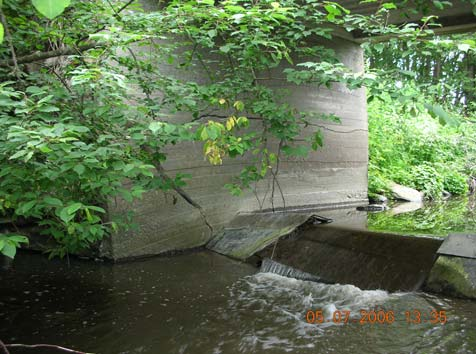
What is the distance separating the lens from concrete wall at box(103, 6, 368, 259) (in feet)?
21.0

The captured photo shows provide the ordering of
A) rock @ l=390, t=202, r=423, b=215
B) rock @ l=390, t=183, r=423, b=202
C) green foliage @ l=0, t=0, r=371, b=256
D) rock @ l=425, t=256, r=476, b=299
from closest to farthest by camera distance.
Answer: green foliage @ l=0, t=0, r=371, b=256 < rock @ l=425, t=256, r=476, b=299 < rock @ l=390, t=202, r=423, b=215 < rock @ l=390, t=183, r=423, b=202

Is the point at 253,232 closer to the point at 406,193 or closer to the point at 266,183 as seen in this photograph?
the point at 266,183

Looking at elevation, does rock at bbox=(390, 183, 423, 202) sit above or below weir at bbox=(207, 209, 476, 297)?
below

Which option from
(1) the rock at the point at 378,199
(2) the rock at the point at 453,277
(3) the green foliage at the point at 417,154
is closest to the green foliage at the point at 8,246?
(2) the rock at the point at 453,277

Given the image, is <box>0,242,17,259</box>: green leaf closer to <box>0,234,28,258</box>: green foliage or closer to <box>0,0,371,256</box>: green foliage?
<box>0,234,28,258</box>: green foliage

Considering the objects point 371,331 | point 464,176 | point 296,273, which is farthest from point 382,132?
point 371,331

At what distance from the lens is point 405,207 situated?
1038 centimetres

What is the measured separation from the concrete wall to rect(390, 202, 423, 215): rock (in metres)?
0.84

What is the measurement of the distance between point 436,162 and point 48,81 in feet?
41.6

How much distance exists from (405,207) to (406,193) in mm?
1376

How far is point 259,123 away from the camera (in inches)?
312

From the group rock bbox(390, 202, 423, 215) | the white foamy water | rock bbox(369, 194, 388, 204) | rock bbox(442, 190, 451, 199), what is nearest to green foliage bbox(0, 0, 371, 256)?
the white foamy water

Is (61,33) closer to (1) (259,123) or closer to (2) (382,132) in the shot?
(1) (259,123)

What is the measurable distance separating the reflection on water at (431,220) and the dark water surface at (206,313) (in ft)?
9.21
